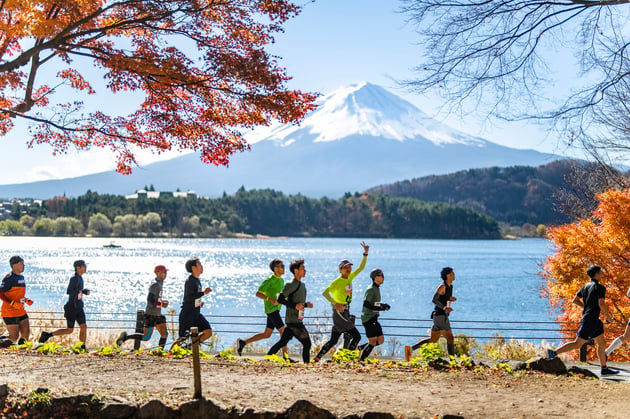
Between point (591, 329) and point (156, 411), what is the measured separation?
6.30m

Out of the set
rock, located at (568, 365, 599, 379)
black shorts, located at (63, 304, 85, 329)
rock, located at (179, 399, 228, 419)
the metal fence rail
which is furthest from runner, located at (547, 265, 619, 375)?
black shorts, located at (63, 304, 85, 329)

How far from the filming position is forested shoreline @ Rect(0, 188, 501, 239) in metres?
132

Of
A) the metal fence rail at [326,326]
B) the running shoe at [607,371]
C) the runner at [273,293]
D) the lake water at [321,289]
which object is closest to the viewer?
the running shoe at [607,371]

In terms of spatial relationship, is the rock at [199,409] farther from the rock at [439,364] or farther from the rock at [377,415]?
the rock at [439,364]

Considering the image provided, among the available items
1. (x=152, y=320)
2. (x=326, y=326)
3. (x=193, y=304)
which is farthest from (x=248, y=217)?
(x=193, y=304)

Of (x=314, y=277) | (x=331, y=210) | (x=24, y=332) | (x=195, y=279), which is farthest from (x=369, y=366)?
(x=331, y=210)

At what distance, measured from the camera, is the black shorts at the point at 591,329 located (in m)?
10.2

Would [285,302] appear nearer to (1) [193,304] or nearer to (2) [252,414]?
(1) [193,304]

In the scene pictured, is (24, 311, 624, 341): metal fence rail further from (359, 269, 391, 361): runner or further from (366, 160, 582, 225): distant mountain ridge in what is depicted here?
(366, 160, 582, 225): distant mountain ridge

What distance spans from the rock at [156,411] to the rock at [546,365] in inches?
194

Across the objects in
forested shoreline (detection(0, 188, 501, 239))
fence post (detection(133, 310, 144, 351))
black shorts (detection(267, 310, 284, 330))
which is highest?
forested shoreline (detection(0, 188, 501, 239))

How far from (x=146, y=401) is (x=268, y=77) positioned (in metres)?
5.38

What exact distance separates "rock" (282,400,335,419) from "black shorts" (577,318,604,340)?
15.2ft

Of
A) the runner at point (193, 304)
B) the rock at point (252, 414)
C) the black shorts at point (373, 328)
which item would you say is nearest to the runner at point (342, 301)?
the black shorts at point (373, 328)
